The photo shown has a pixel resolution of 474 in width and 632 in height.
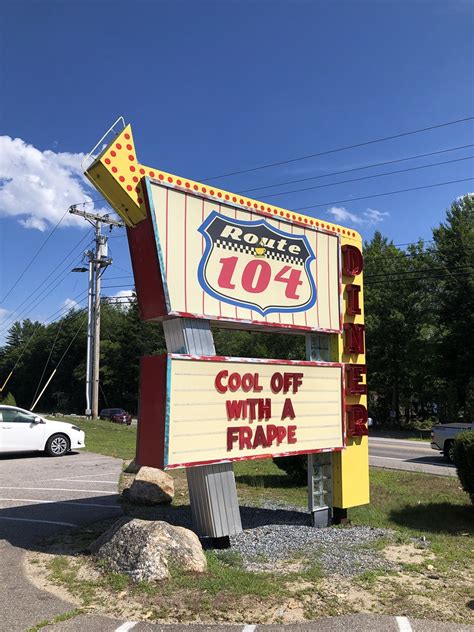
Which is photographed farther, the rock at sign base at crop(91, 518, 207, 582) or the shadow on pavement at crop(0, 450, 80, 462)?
the shadow on pavement at crop(0, 450, 80, 462)

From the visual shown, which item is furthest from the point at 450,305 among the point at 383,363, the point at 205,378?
the point at 205,378

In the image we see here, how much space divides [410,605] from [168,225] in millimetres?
4732

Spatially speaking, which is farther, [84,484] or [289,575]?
[84,484]

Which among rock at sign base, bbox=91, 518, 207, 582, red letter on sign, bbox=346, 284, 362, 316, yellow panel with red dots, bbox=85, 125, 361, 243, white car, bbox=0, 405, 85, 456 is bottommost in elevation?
rock at sign base, bbox=91, 518, 207, 582

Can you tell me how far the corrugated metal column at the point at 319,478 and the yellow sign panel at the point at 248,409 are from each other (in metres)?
0.27

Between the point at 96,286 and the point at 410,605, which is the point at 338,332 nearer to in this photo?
the point at 410,605

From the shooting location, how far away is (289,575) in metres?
5.46

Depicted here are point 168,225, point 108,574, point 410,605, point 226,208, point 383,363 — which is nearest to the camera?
point 410,605

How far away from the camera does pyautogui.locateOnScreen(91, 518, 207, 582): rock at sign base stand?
5219 millimetres

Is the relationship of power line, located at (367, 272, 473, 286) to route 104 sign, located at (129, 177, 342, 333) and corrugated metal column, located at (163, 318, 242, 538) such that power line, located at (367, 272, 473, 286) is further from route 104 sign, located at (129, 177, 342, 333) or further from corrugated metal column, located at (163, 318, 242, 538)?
corrugated metal column, located at (163, 318, 242, 538)

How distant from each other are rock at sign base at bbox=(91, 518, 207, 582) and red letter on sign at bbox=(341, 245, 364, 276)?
4.78 m

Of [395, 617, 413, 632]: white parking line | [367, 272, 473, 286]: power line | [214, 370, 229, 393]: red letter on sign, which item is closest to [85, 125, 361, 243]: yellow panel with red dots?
[214, 370, 229, 393]: red letter on sign

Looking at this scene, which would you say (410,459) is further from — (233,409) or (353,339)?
(233,409)

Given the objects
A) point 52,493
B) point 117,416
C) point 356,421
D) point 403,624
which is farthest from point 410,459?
point 117,416
